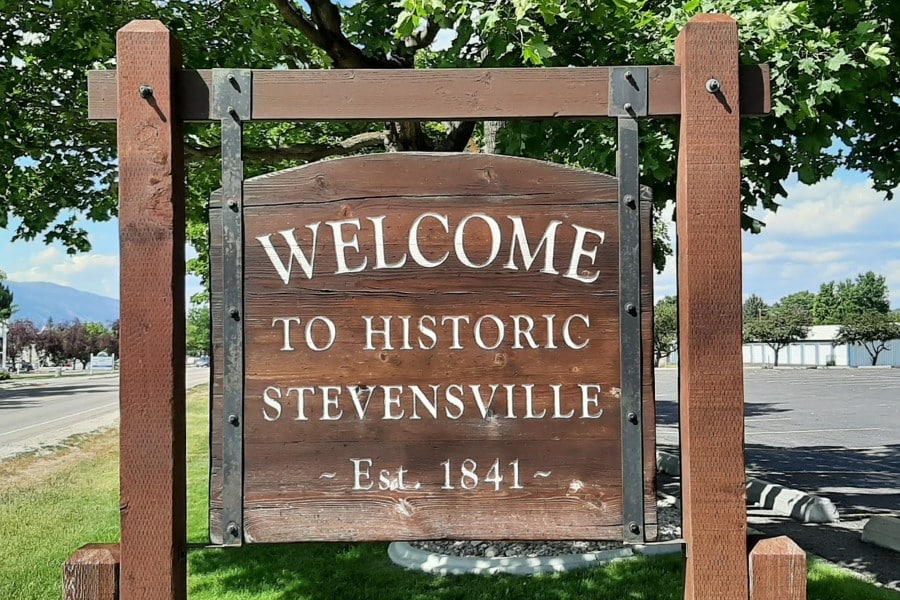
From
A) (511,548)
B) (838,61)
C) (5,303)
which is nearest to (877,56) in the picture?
(838,61)

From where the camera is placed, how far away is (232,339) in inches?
90.6

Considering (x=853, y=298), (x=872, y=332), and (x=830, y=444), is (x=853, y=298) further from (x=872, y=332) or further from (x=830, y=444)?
(x=830, y=444)

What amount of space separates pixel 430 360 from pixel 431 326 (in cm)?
10

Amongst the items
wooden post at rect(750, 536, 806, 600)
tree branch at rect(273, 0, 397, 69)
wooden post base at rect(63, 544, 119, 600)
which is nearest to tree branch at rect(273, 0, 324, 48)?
tree branch at rect(273, 0, 397, 69)

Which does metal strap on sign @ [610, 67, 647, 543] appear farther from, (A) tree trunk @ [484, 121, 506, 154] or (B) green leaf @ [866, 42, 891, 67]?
(A) tree trunk @ [484, 121, 506, 154]

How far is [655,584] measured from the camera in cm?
559

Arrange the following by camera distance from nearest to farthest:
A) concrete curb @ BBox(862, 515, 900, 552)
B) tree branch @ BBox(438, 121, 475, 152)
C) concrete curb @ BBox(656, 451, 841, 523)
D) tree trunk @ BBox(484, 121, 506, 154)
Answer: concrete curb @ BBox(862, 515, 900, 552)
tree trunk @ BBox(484, 121, 506, 154)
tree branch @ BBox(438, 121, 475, 152)
concrete curb @ BBox(656, 451, 841, 523)

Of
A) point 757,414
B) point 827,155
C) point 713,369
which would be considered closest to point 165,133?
point 713,369

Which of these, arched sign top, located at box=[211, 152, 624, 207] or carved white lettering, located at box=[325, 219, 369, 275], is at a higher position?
arched sign top, located at box=[211, 152, 624, 207]

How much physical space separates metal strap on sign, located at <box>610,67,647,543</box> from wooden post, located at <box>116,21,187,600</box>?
1347 mm

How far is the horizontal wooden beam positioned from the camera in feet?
7.75

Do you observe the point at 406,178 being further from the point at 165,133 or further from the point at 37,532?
the point at 37,532

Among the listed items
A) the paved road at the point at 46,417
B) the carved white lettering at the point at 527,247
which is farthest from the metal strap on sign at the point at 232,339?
the paved road at the point at 46,417

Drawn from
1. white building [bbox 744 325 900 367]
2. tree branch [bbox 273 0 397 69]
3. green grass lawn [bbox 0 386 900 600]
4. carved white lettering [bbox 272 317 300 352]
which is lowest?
white building [bbox 744 325 900 367]
